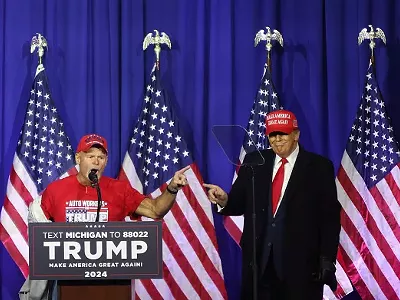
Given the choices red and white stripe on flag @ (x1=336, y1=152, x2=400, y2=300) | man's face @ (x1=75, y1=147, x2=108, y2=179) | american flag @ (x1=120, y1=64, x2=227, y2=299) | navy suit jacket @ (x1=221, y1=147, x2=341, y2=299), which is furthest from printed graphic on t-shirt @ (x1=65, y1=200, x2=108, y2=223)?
red and white stripe on flag @ (x1=336, y1=152, x2=400, y2=300)

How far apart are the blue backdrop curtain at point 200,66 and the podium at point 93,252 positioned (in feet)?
6.70

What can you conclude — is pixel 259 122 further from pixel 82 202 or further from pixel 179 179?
pixel 82 202

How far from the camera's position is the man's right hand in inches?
136

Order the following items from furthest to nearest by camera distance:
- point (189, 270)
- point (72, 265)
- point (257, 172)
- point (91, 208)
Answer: point (189, 270)
point (257, 172)
point (91, 208)
point (72, 265)

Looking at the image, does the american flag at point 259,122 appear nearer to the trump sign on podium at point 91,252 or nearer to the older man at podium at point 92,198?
the older man at podium at point 92,198

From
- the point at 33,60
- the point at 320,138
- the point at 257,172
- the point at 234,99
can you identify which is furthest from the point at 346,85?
the point at 33,60

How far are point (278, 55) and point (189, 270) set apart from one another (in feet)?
5.50

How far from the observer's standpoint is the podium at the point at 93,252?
267cm

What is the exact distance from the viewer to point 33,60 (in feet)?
15.5

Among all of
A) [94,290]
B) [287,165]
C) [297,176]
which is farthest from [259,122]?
[94,290]

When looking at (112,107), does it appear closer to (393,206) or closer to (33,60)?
(33,60)

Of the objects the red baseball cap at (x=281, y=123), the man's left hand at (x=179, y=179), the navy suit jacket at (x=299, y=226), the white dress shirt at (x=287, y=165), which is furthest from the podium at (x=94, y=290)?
the red baseball cap at (x=281, y=123)

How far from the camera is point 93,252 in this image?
2.69 meters

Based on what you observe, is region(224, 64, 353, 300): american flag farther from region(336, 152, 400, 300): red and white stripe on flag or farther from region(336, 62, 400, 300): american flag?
region(336, 152, 400, 300): red and white stripe on flag
